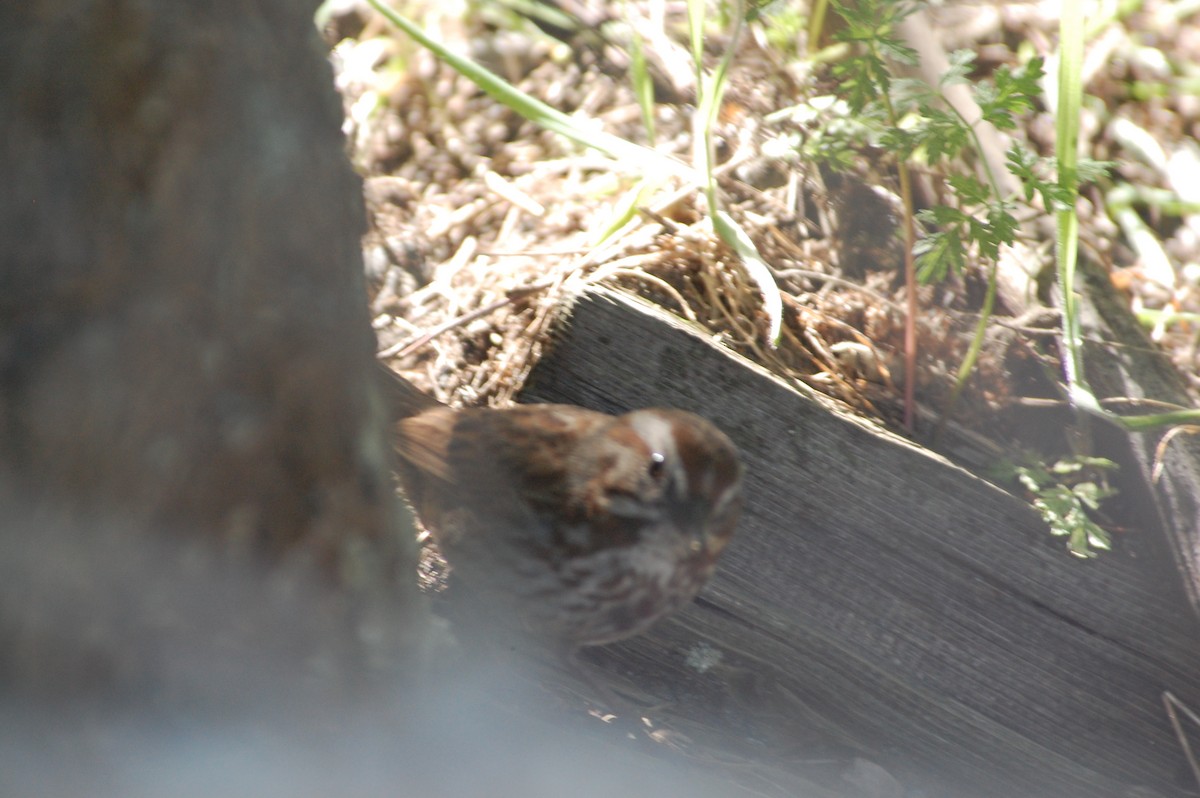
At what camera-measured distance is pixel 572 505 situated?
1.91m

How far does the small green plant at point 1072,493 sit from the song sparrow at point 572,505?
64 centimetres

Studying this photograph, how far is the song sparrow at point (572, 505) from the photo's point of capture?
5.97 ft

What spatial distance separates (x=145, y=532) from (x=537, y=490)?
98cm

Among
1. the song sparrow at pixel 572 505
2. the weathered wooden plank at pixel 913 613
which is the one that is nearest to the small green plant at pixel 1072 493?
the weathered wooden plank at pixel 913 613

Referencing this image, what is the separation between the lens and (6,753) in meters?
0.98

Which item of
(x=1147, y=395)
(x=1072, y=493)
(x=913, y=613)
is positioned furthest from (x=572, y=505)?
(x=1147, y=395)

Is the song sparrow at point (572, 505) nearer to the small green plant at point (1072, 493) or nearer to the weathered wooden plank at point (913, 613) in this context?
the weathered wooden plank at point (913, 613)

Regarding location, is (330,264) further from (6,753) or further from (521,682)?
(521,682)

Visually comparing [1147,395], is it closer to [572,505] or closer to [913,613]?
[913,613]

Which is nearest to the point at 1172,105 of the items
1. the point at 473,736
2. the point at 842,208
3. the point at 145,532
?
the point at 842,208

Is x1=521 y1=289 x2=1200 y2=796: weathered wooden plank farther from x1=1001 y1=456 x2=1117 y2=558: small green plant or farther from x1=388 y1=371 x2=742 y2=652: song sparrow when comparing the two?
x1=388 y1=371 x2=742 y2=652: song sparrow

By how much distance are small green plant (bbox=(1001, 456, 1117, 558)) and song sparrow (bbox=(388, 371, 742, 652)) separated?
644mm

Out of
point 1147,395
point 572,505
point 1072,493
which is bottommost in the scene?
point 572,505

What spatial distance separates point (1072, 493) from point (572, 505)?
103 centimetres
